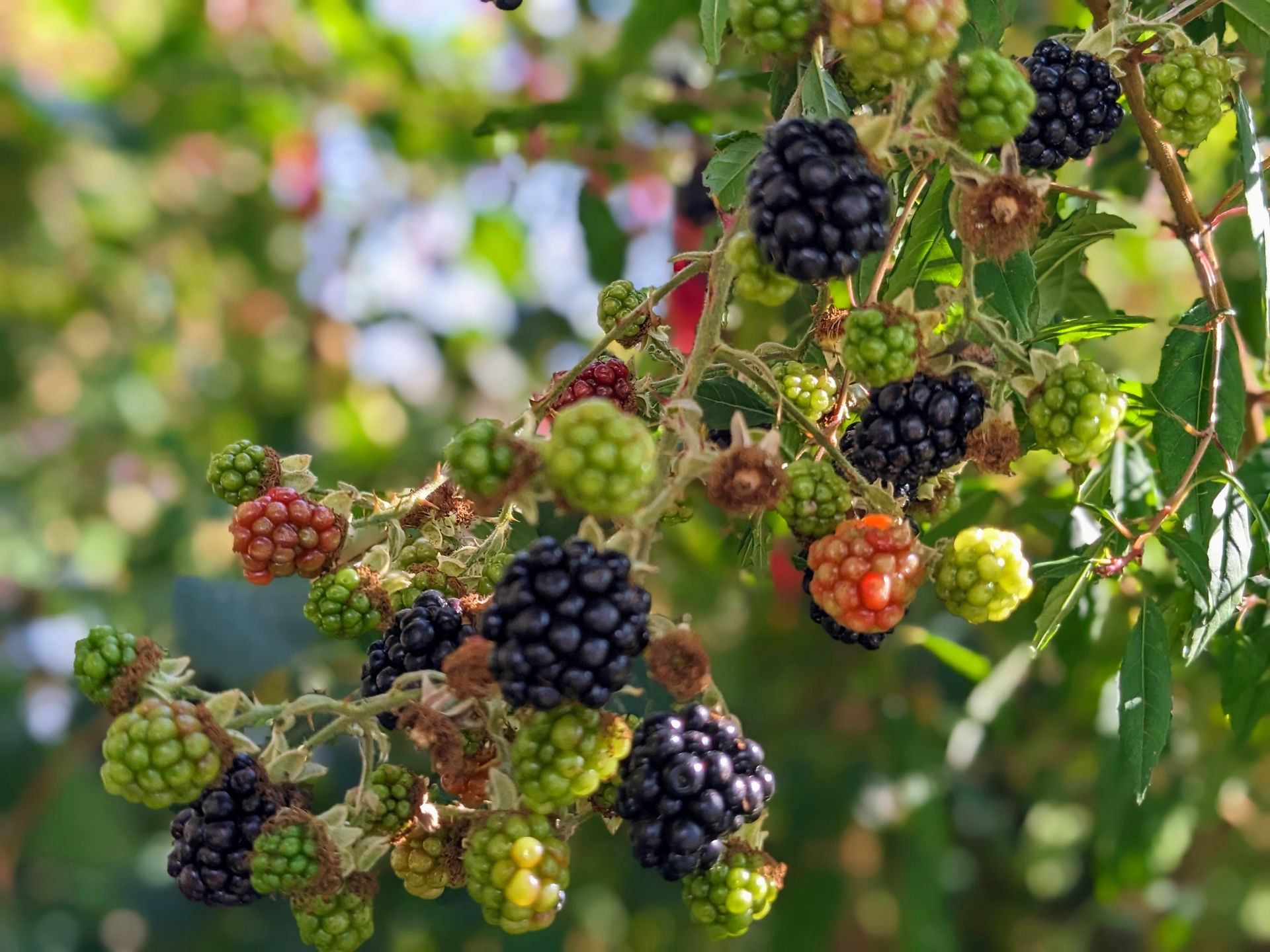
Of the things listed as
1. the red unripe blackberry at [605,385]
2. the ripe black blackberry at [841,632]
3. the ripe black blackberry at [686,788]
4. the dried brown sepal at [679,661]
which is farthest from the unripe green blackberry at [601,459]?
the ripe black blackberry at [841,632]

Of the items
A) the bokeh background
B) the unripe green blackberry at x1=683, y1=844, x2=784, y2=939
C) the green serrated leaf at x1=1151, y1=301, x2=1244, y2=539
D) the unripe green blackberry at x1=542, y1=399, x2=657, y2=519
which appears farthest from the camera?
the bokeh background

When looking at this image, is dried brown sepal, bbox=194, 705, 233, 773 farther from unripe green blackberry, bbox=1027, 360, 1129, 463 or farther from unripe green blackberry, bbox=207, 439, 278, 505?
unripe green blackberry, bbox=1027, 360, 1129, 463

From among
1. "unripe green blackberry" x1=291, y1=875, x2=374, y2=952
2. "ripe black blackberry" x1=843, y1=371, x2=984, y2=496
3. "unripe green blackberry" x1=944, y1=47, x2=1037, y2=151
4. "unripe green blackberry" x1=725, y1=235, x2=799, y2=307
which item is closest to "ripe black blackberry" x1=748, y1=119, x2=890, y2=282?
"unripe green blackberry" x1=725, y1=235, x2=799, y2=307

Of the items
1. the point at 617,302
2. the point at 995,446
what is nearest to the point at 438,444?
the point at 617,302

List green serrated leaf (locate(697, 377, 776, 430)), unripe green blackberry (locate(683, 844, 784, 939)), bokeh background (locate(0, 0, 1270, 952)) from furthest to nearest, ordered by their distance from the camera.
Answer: bokeh background (locate(0, 0, 1270, 952)) < green serrated leaf (locate(697, 377, 776, 430)) < unripe green blackberry (locate(683, 844, 784, 939))

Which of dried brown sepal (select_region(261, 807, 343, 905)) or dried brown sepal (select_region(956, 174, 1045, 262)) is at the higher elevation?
dried brown sepal (select_region(956, 174, 1045, 262))

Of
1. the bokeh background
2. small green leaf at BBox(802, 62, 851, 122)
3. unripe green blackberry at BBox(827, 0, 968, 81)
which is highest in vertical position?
unripe green blackberry at BBox(827, 0, 968, 81)

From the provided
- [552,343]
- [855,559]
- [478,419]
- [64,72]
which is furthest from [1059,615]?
[64,72]
